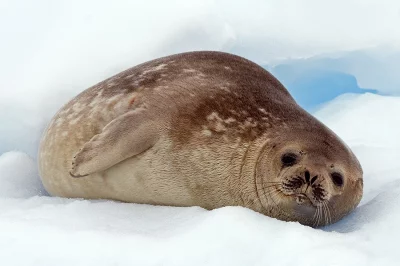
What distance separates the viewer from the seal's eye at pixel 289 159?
10.5 feet

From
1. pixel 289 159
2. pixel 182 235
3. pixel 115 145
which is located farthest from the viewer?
pixel 115 145

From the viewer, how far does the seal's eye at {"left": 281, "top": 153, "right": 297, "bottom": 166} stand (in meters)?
3.20

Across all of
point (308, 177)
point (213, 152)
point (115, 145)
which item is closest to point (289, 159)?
point (308, 177)

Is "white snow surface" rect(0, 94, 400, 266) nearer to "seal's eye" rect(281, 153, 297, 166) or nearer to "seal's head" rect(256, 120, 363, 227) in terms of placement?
"seal's head" rect(256, 120, 363, 227)

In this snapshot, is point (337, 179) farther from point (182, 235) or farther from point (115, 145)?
point (115, 145)

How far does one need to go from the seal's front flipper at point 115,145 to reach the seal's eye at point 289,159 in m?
0.69

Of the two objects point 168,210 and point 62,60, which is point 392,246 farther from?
→ point 62,60

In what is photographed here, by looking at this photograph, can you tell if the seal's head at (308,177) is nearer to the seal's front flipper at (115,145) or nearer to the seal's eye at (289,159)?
the seal's eye at (289,159)

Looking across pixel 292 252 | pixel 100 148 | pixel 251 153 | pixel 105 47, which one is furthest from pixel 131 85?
pixel 105 47

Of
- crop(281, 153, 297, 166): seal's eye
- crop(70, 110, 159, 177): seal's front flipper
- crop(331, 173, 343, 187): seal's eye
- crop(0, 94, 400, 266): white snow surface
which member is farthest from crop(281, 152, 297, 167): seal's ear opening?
crop(70, 110, 159, 177): seal's front flipper

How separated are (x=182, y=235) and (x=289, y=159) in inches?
30.9

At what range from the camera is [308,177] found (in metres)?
3.06

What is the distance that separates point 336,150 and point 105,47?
303 cm

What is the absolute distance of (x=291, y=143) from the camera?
3.32 meters
